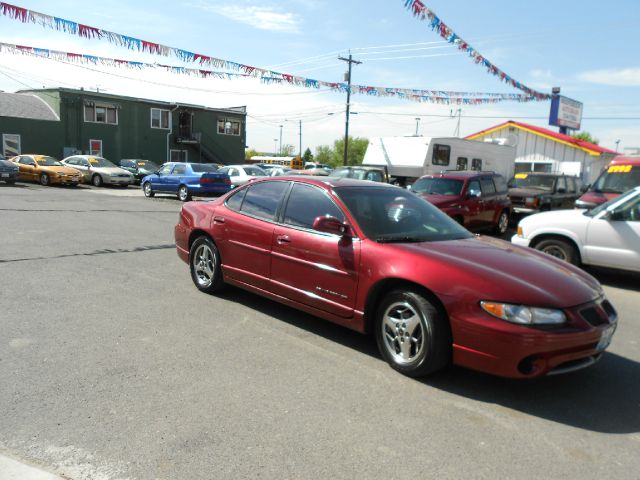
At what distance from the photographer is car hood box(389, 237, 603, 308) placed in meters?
3.47

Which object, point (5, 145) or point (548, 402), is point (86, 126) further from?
point (548, 402)

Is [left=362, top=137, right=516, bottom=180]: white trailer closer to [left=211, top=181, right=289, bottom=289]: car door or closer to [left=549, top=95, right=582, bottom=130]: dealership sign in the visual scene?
[left=211, top=181, right=289, bottom=289]: car door

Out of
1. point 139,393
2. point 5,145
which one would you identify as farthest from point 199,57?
point 5,145

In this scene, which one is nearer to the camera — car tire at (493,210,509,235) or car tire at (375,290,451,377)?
car tire at (375,290,451,377)

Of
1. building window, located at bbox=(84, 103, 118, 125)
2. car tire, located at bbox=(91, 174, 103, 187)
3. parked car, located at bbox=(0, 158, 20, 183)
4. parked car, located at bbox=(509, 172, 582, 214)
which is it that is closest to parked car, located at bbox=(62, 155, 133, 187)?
car tire, located at bbox=(91, 174, 103, 187)

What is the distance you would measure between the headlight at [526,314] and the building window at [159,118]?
3886 centimetres

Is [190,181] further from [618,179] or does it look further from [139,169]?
[618,179]

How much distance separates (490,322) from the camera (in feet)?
11.1

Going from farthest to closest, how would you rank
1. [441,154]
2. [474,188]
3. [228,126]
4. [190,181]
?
[228,126] → [441,154] → [190,181] → [474,188]

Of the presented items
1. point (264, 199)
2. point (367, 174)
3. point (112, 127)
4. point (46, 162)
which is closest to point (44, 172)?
point (46, 162)

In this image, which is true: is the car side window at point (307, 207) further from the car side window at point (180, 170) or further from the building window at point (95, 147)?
the building window at point (95, 147)

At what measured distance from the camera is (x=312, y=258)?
14.8 feet

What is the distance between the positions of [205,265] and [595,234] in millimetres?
5574

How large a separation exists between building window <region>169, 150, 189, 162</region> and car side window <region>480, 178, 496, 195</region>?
31907 mm
